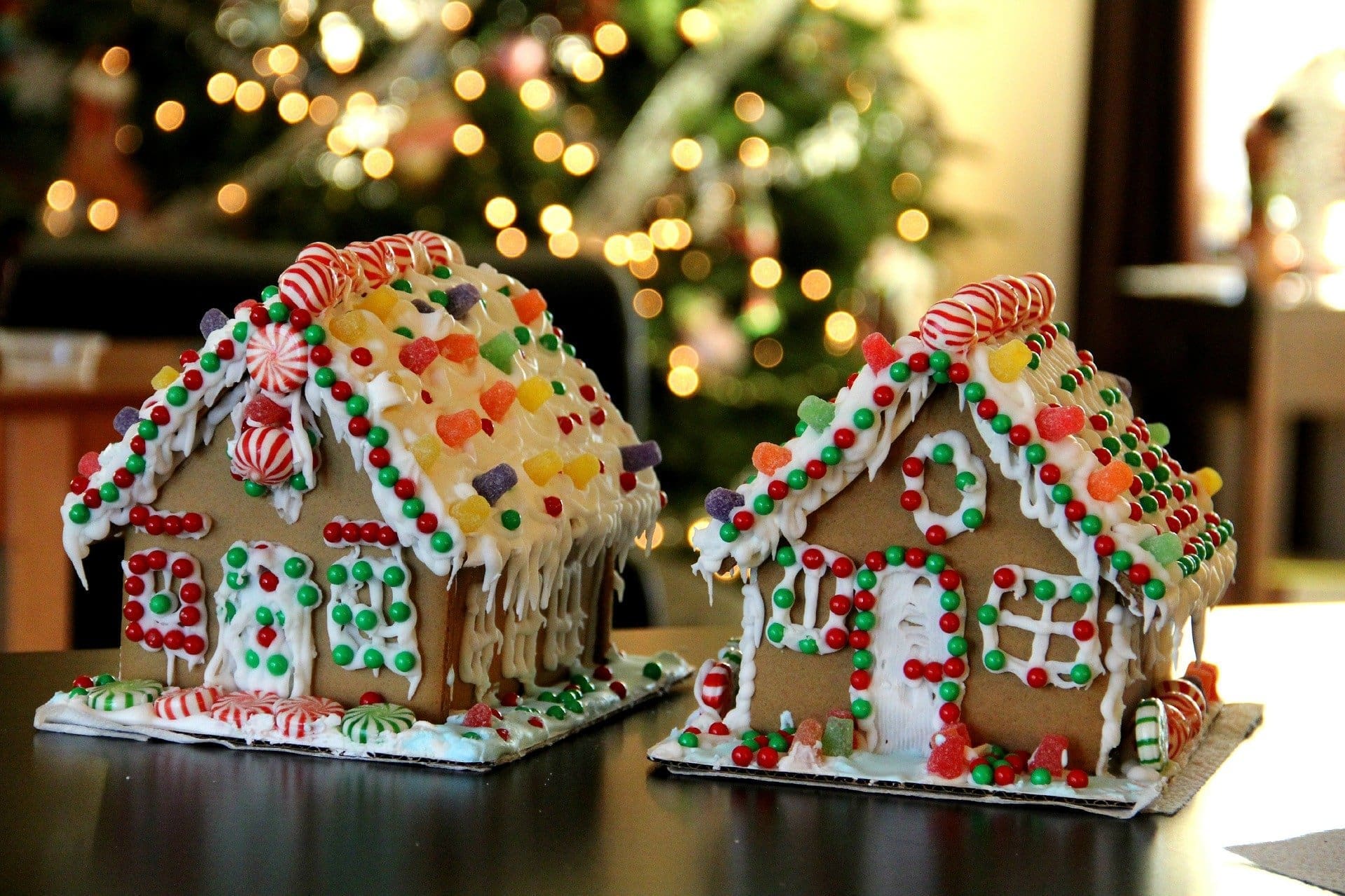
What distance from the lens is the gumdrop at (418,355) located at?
122 cm

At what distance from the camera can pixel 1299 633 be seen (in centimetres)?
172

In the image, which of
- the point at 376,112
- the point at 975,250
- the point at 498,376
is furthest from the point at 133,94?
the point at 498,376

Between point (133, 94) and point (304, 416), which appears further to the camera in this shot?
point (133, 94)

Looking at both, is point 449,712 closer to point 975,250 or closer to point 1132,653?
point 1132,653

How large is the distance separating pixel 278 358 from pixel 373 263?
0.40 feet

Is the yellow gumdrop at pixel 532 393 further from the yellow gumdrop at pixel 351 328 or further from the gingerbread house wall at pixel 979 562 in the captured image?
the gingerbread house wall at pixel 979 562

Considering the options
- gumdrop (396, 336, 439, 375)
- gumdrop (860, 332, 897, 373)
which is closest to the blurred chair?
gumdrop (396, 336, 439, 375)

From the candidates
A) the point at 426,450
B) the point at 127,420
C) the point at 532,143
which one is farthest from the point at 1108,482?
the point at 532,143

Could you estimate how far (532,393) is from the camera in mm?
1318

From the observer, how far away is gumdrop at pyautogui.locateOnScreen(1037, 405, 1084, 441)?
109 cm

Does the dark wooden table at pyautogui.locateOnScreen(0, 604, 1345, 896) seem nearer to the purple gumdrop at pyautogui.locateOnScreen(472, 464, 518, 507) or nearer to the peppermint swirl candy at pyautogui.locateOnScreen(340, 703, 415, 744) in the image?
the peppermint swirl candy at pyautogui.locateOnScreen(340, 703, 415, 744)

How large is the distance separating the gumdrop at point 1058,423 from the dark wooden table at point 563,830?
231 millimetres

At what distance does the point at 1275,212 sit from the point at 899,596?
3.44 meters

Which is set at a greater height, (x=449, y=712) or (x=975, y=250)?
(x=975, y=250)
